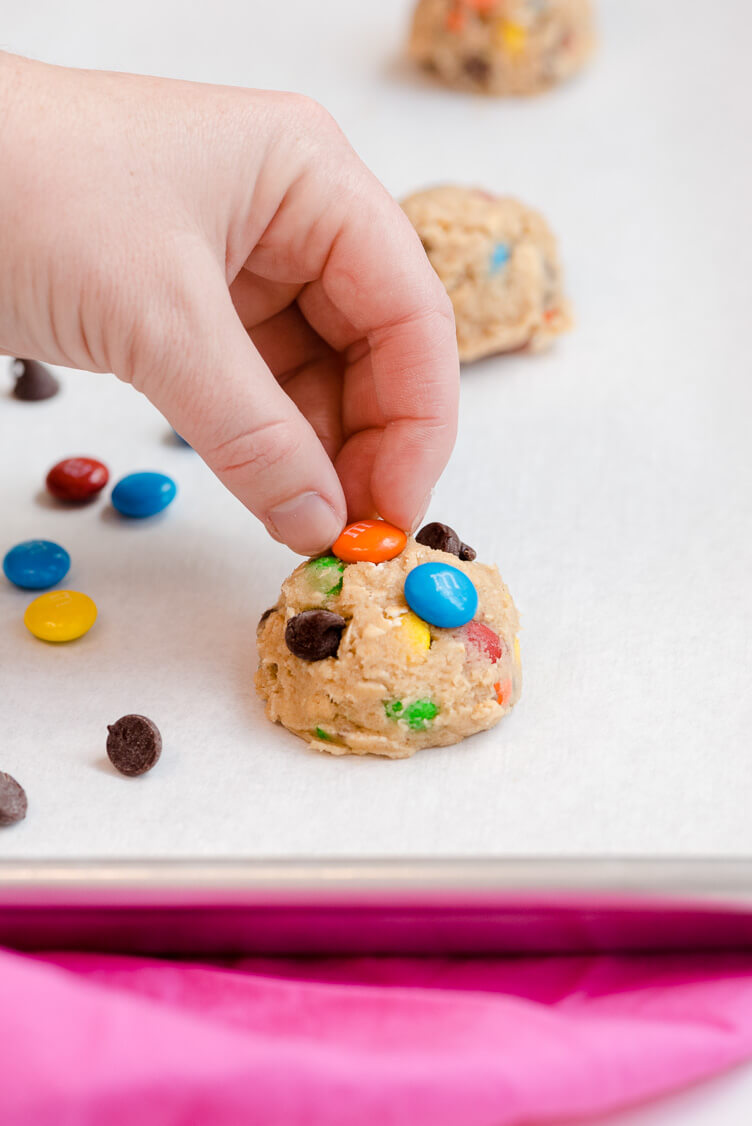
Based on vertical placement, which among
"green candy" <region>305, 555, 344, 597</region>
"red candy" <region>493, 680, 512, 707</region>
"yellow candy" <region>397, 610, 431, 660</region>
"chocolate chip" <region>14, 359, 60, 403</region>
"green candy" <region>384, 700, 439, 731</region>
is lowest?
"chocolate chip" <region>14, 359, 60, 403</region>

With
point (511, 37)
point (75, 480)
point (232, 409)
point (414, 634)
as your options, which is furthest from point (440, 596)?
point (511, 37)

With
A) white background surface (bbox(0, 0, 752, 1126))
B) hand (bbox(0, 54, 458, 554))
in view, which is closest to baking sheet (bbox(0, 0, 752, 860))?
white background surface (bbox(0, 0, 752, 1126))

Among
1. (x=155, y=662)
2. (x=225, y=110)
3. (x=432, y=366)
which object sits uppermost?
(x=225, y=110)

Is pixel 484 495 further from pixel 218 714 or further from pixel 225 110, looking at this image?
pixel 225 110

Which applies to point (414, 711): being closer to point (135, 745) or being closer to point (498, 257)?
point (135, 745)

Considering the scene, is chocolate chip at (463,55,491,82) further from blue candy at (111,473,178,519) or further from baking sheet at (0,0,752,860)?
blue candy at (111,473,178,519)

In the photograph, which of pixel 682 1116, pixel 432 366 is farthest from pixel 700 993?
pixel 432 366
